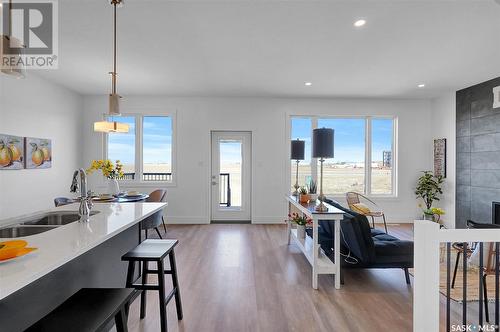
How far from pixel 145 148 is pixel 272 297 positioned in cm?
458

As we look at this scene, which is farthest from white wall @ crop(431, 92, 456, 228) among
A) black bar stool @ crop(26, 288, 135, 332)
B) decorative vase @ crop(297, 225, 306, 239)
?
black bar stool @ crop(26, 288, 135, 332)

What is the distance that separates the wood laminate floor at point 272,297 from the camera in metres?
2.28

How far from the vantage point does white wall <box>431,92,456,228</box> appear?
219 inches

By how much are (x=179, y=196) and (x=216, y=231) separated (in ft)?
4.28

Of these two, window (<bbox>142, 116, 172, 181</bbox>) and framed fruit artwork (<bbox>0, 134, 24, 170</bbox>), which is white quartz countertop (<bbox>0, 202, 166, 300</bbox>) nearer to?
framed fruit artwork (<bbox>0, 134, 24, 170</bbox>)

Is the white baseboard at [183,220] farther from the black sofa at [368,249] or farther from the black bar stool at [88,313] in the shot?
the black bar stool at [88,313]

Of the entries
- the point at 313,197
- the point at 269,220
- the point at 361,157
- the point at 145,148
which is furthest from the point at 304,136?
the point at 145,148

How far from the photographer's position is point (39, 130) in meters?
4.70

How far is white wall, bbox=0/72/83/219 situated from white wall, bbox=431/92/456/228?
785 centimetres

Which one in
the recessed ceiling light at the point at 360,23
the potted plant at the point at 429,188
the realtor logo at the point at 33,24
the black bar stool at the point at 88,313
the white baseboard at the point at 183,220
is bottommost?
Answer: the white baseboard at the point at 183,220

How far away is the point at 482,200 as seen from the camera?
15.9 ft

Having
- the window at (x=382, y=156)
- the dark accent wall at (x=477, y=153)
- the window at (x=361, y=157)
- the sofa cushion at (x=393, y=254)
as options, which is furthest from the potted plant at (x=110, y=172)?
the dark accent wall at (x=477, y=153)

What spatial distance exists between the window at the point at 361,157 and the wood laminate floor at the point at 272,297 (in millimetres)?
2769

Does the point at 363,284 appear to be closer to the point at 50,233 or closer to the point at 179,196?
the point at 50,233
